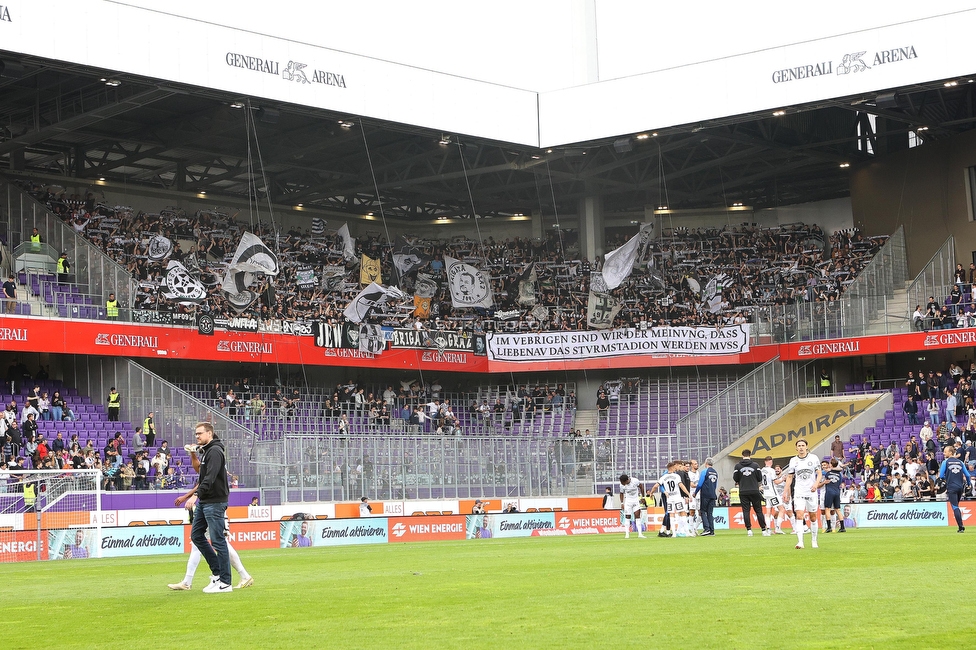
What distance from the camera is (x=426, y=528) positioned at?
1352 inches

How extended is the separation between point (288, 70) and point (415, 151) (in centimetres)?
1255

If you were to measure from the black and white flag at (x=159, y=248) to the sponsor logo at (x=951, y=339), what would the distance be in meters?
30.7

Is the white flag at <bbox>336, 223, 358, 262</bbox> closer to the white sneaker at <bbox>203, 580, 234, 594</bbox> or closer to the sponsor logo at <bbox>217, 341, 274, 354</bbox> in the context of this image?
the sponsor logo at <bbox>217, 341, 274, 354</bbox>

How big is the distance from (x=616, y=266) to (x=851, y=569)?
38.0m

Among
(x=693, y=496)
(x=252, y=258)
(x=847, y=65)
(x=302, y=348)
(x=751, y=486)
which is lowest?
(x=693, y=496)

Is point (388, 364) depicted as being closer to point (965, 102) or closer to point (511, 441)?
point (511, 441)

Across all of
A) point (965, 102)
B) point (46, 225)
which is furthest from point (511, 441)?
point (965, 102)

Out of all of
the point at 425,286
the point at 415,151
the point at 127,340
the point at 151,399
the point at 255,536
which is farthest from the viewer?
the point at 425,286

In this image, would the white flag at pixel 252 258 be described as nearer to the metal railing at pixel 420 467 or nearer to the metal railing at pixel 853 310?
the metal railing at pixel 420 467

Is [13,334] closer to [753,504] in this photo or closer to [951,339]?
[753,504]

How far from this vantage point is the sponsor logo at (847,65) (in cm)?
4081

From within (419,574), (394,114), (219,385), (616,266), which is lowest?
(419,574)

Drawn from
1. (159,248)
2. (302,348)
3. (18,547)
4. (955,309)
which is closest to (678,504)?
(18,547)

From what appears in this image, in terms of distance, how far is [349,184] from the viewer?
187 ft
